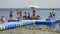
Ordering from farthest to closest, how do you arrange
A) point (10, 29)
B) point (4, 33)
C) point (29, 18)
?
1. point (29, 18)
2. point (10, 29)
3. point (4, 33)

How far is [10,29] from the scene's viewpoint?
2231 centimetres

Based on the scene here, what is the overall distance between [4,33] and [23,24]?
494cm

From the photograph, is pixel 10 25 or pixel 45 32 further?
pixel 10 25

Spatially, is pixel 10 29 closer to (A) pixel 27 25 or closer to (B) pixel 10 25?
(B) pixel 10 25

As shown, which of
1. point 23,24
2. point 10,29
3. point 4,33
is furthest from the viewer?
point 23,24

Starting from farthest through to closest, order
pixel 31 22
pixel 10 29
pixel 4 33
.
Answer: pixel 31 22, pixel 10 29, pixel 4 33

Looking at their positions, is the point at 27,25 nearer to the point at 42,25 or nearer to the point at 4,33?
the point at 42,25

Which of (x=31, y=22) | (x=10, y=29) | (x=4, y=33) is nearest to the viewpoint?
(x=4, y=33)

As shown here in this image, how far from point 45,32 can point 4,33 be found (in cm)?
371

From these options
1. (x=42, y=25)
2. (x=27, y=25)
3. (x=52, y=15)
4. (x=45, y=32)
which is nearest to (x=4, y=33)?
(x=45, y=32)

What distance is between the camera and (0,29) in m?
20.6

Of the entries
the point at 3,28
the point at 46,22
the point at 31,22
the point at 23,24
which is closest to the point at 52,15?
the point at 46,22

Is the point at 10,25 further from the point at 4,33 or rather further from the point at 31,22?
the point at 31,22

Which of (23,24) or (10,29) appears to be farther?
(23,24)
